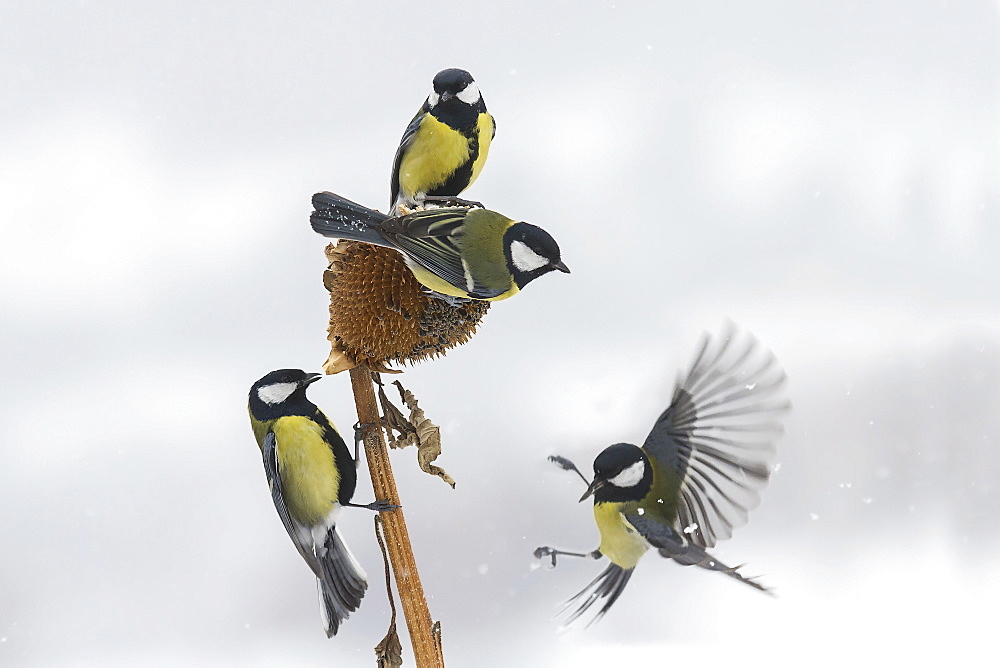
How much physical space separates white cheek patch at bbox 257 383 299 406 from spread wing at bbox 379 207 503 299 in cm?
17

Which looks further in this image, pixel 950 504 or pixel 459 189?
pixel 950 504

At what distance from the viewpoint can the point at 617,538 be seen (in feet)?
2.57

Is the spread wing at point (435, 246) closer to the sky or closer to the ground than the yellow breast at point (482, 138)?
closer to the ground

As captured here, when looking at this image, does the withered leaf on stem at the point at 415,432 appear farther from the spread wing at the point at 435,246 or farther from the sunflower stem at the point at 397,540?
the spread wing at the point at 435,246

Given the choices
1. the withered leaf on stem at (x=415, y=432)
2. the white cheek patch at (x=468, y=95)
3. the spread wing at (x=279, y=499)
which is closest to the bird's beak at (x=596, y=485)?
the withered leaf on stem at (x=415, y=432)

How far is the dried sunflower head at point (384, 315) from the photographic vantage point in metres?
0.69

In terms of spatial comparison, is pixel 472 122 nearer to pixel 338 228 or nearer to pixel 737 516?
pixel 338 228

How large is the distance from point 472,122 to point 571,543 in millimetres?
1184

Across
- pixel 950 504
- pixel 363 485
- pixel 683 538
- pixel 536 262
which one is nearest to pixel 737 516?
pixel 683 538

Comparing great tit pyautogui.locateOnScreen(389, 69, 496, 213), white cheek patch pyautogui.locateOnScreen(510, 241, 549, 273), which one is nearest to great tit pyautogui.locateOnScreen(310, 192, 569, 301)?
white cheek patch pyautogui.locateOnScreen(510, 241, 549, 273)

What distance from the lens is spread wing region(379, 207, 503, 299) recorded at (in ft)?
2.14

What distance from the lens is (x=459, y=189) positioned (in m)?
0.81

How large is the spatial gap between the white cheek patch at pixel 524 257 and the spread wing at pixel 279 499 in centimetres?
27

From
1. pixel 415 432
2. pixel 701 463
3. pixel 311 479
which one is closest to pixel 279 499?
pixel 311 479
